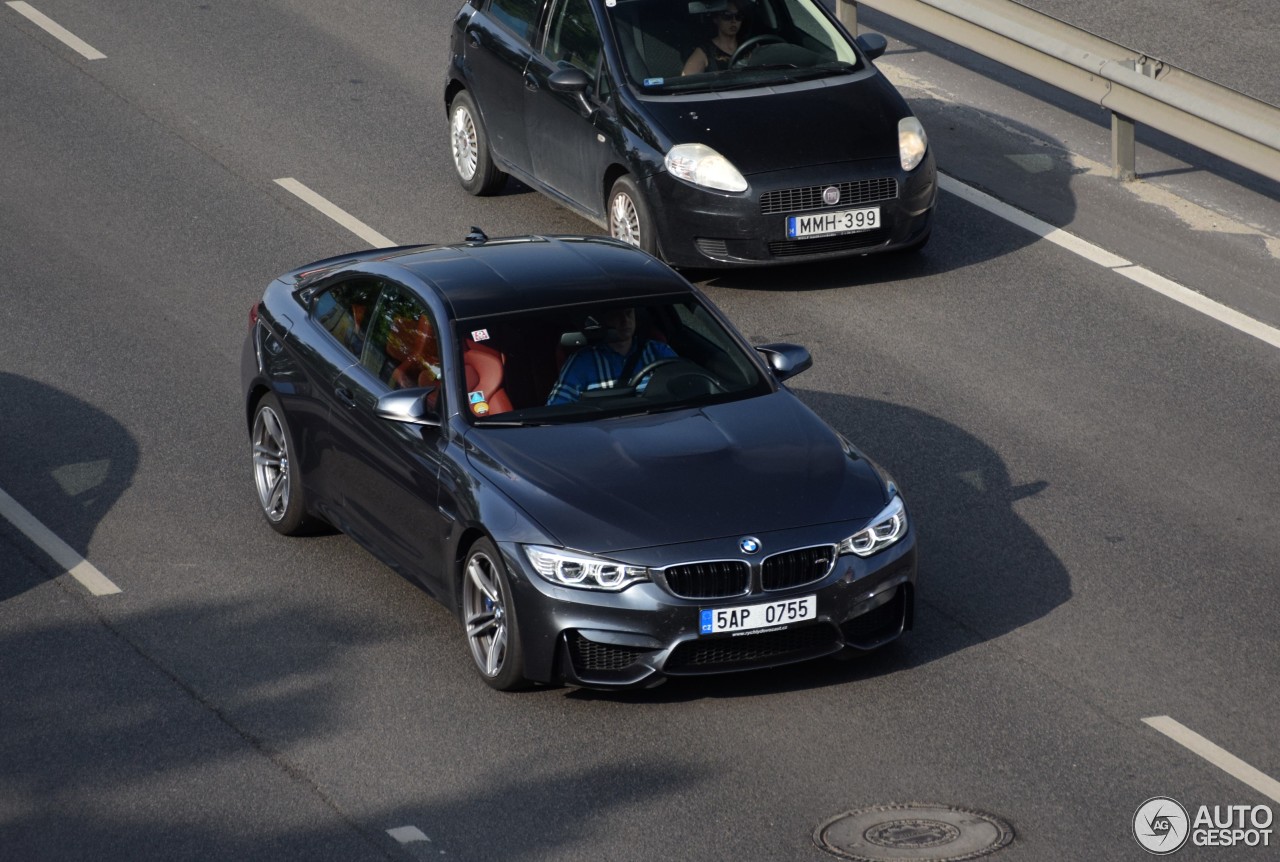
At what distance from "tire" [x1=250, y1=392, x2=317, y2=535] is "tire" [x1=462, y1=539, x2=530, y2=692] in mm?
1761

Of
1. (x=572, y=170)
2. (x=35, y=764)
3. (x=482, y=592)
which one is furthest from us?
(x=572, y=170)

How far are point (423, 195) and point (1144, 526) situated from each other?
715cm

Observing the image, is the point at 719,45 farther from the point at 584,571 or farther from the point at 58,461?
the point at 584,571

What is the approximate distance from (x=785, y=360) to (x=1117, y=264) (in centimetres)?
500

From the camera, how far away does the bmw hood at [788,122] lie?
13.2 meters

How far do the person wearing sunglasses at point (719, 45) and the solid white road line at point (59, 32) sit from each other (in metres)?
7.28

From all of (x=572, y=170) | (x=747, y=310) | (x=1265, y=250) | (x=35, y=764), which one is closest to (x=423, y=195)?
(x=572, y=170)

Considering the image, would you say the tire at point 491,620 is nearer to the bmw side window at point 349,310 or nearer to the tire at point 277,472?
the bmw side window at point 349,310

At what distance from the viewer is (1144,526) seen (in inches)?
399

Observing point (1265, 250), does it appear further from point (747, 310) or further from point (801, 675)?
point (801, 675)

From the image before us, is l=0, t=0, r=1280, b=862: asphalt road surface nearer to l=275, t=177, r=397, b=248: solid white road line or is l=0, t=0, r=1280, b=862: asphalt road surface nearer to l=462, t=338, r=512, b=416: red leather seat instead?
l=275, t=177, r=397, b=248: solid white road line

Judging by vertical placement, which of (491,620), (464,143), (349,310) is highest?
(349,310)

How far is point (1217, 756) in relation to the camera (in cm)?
791

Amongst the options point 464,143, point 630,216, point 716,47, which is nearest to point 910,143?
point 716,47
